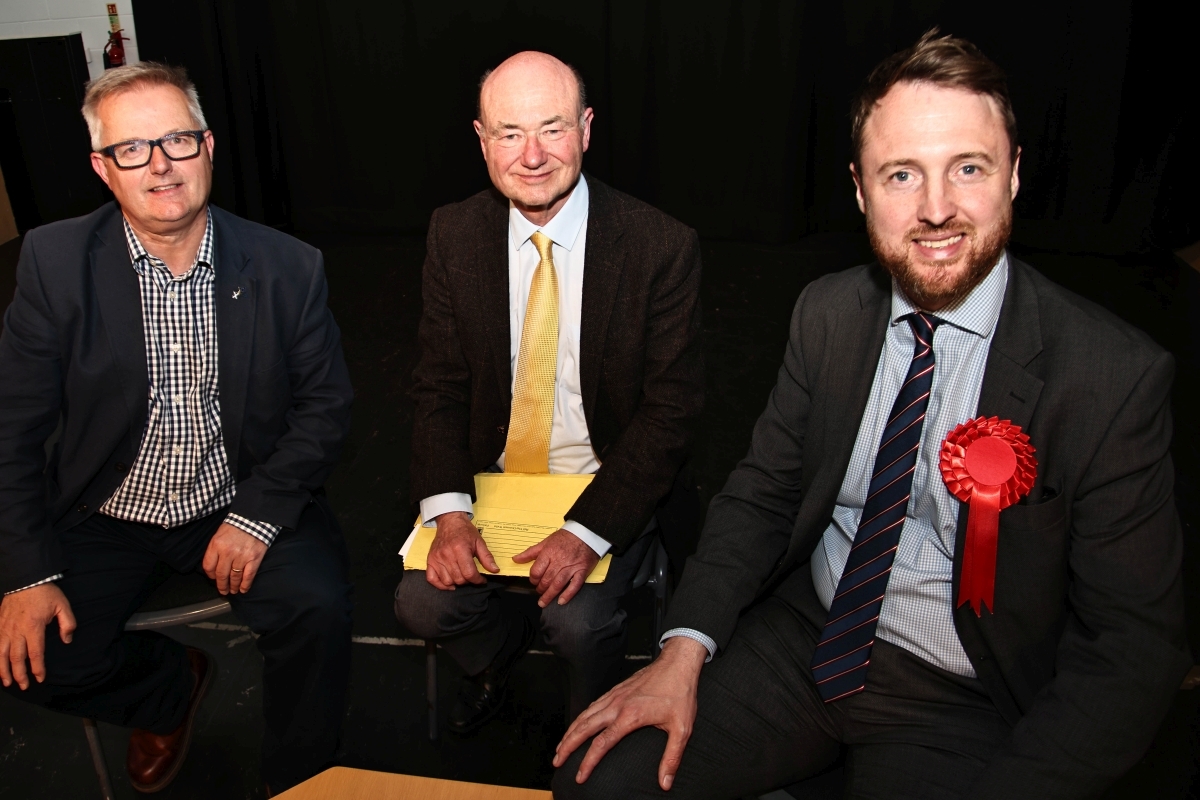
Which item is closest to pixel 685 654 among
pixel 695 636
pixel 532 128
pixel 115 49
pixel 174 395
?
pixel 695 636

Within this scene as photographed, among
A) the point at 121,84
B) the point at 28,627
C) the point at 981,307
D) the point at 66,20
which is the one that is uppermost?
the point at 66,20

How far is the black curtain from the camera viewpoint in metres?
4.64

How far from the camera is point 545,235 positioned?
1.95 meters

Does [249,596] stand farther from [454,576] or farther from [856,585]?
[856,585]

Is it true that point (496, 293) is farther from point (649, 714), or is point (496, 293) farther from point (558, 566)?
point (649, 714)

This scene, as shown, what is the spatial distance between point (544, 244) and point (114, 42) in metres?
4.35

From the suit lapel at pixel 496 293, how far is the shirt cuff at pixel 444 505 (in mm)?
247

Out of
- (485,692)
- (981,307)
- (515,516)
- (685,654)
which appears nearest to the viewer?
(981,307)

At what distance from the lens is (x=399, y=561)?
2.74 meters

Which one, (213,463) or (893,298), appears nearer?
(893,298)

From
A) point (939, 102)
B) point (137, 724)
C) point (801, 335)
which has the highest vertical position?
point (939, 102)

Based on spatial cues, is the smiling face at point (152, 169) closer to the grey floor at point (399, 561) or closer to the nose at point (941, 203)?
the grey floor at point (399, 561)

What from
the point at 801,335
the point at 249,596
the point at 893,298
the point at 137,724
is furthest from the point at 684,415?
the point at 137,724

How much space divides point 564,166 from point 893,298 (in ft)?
2.40
